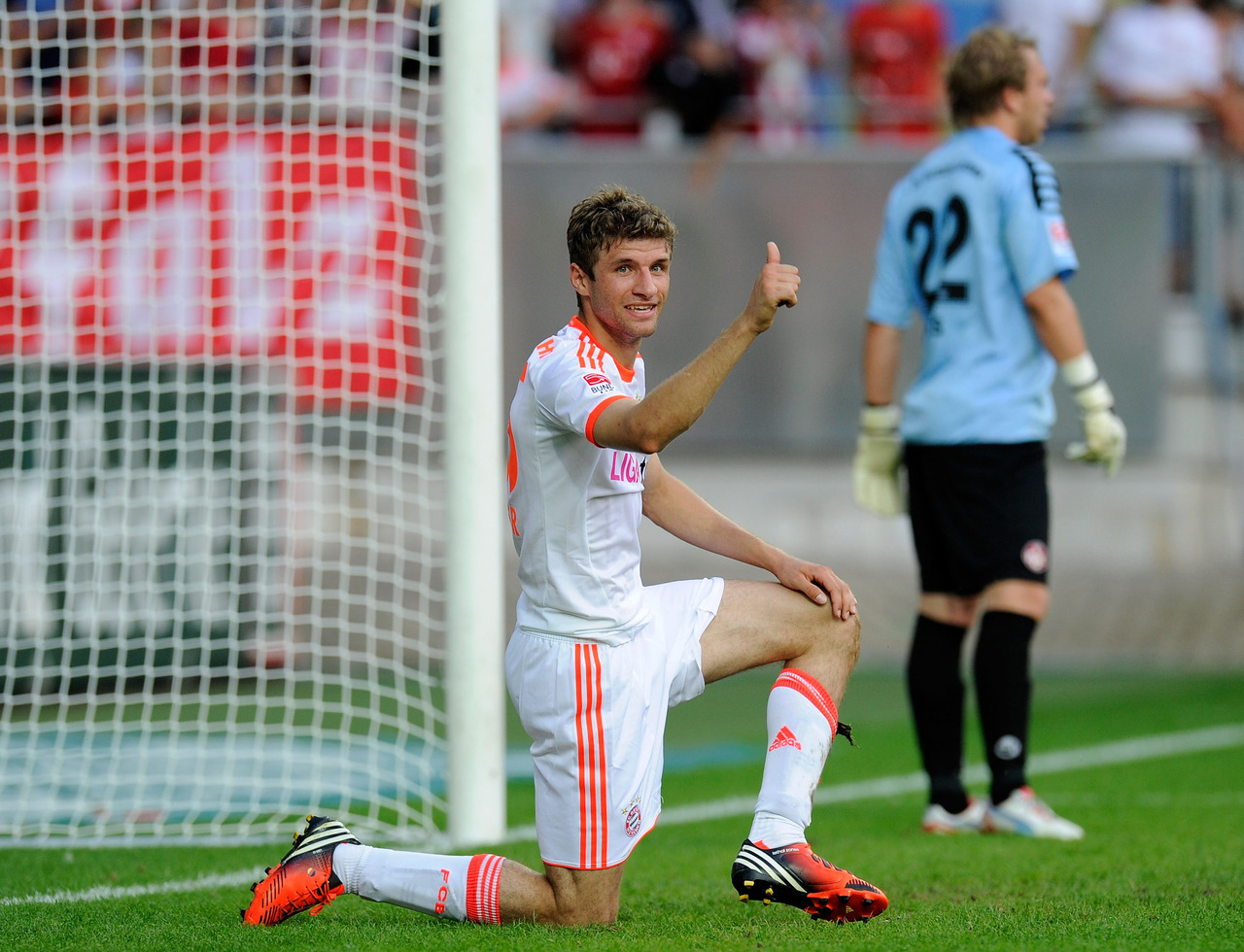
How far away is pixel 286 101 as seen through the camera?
238 inches

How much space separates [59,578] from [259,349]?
5.46 feet

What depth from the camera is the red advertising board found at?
6449 millimetres

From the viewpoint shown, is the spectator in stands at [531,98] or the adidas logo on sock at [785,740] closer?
the adidas logo on sock at [785,740]

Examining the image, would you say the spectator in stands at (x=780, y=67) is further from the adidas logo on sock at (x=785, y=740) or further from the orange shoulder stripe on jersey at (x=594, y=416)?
the orange shoulder stripe on jersey at (x=594, y=416)

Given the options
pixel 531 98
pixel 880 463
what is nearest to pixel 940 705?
pixel 880 463

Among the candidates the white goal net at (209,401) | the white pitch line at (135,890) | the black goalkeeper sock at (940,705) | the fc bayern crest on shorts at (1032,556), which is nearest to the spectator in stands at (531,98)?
the white goal net at (209,401)

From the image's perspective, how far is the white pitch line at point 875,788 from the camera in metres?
Answer: 3.95

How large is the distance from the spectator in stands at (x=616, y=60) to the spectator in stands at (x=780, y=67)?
65cm

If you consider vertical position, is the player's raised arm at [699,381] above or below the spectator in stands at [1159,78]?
below

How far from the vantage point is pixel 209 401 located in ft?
22.9

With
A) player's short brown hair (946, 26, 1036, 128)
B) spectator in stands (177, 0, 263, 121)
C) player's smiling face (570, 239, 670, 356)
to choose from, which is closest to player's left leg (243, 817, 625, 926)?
player's smiling face (570, 239, 670, 356)

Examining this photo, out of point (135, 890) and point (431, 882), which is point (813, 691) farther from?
point (135, 890)

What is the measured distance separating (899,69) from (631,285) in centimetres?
813

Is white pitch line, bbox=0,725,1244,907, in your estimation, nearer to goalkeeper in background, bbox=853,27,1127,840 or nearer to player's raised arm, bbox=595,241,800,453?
goalkeeper in background, bbox=853,27,1127,840
